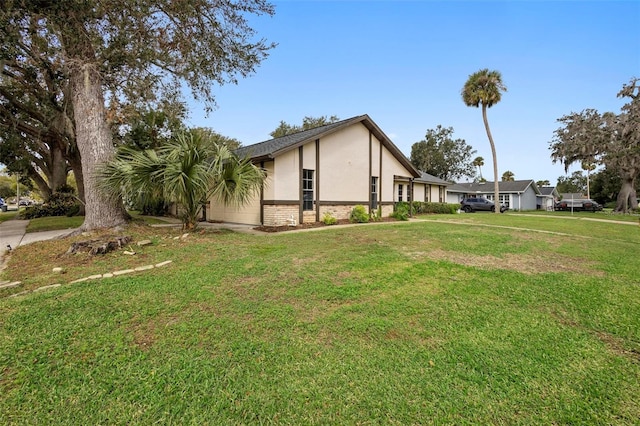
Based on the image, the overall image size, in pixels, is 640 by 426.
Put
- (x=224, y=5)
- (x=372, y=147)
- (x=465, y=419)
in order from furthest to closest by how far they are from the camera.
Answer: (x=372, y=147) → (x=224, y=5) → (x=465, y=419)

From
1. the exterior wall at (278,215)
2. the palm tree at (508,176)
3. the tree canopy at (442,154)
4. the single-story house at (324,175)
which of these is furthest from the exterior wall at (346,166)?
the palm tree at (508,176)

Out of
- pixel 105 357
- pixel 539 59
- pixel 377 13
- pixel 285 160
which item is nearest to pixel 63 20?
pixel 285 160

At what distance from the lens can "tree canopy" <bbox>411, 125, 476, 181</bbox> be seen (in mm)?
45219

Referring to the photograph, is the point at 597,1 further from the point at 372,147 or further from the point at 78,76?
the point at 78,76

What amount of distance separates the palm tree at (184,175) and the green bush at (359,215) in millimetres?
6908

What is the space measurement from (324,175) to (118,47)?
28.8ft

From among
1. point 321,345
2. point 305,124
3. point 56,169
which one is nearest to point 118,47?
point 321,345

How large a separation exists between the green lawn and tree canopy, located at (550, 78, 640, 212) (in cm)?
2887

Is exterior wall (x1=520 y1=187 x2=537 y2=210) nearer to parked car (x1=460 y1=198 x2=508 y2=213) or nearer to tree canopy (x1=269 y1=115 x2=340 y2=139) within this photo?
parked car (x1=460 y1=198 x2=508 y2=213)

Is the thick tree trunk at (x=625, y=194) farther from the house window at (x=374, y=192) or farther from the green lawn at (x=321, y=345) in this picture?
the green lawn at (x=321, y=345)

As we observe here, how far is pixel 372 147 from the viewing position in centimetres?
1591

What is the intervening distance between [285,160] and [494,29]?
10.4 metres

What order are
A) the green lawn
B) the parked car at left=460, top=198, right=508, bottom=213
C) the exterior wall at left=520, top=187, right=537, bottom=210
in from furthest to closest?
1. the exterior wall at left=520, top=187, right=537, bottom=210
2. the parked car at left=460, top=198, right=508, bottom=213
3. the green lawn

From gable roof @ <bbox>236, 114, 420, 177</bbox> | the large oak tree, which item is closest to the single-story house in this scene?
gable roof @ <bbox>236, 114, 420, 177</bbox>
